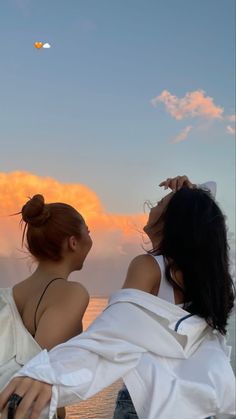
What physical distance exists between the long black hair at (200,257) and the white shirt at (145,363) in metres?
0.10

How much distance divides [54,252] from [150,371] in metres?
0.83

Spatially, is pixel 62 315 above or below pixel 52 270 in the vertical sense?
below

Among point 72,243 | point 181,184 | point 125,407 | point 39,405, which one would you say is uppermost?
point 181,184

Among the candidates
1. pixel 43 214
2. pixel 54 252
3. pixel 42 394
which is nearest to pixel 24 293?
pixel 54 252

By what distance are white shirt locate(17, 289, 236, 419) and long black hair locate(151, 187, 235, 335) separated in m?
0.10

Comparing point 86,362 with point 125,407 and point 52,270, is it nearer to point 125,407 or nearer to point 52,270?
point 125,407

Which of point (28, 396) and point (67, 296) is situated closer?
point (28, 396)

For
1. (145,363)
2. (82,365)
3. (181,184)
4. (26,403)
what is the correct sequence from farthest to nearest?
(181,184)
(145,363)
(82,365)
(26,403)

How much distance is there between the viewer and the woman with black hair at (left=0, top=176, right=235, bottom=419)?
1380mm

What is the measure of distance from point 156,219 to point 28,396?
34.7 inches

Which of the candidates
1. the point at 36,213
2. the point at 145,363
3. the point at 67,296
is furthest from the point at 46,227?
the point at 145,363

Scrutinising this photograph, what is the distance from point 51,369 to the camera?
1.34m

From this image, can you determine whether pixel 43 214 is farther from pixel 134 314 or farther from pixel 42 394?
pixel 42 394

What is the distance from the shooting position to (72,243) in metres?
2.21
